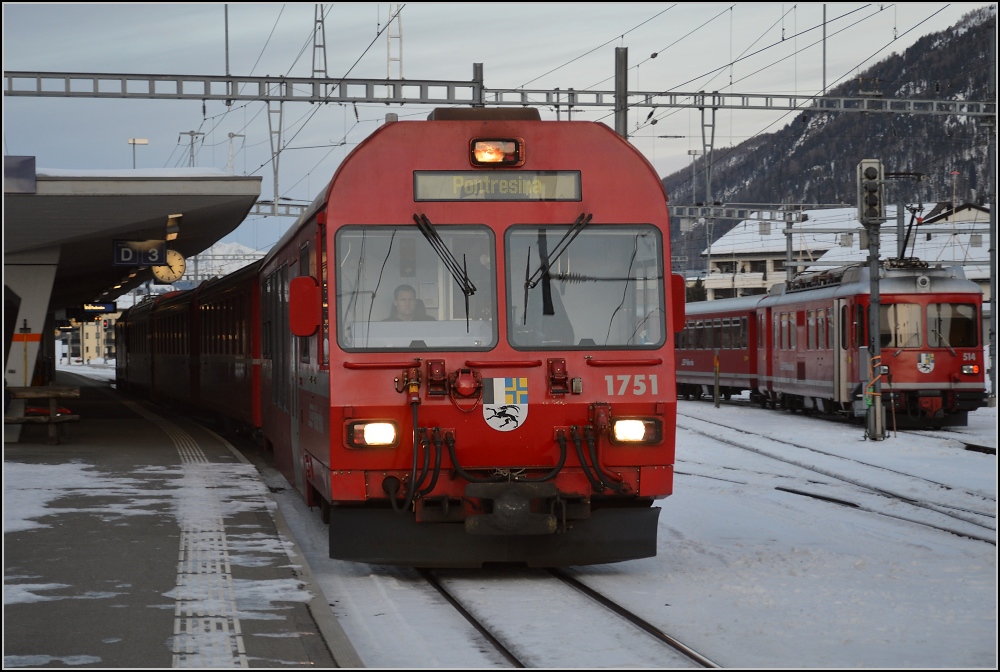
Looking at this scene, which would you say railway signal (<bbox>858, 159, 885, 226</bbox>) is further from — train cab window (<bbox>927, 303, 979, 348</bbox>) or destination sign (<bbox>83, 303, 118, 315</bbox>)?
destination sign (<bbox>83, 303, 118, 315</bbox>)

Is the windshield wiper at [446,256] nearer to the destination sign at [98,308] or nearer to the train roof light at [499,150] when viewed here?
the train roof light at [499,150]

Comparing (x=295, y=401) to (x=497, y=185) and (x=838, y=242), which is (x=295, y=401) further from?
(x=838, y=242)

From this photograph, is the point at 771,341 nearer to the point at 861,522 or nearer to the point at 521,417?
the point at 861,522

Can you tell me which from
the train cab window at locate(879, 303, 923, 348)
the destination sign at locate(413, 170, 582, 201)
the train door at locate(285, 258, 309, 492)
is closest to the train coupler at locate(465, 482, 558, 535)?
the destination sign at locate(413, 170, 582, 201)

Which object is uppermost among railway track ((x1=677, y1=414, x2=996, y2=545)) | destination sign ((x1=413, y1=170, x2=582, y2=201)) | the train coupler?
destination sign ((x1=413, y1=170, x2=582, y2=201))

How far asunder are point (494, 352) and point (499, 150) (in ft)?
4.63

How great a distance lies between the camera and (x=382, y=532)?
352 inches

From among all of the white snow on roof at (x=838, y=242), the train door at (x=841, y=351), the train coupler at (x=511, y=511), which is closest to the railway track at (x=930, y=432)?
the train door at (x=841, y=351)

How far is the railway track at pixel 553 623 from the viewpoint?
271 inches

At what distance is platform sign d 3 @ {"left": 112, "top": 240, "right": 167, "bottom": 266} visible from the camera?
23000mm

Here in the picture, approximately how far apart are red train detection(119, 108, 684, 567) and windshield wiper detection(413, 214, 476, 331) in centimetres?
1

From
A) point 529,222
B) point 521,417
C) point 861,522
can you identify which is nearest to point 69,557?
point 521,417

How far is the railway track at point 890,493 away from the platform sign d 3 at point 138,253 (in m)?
10.2

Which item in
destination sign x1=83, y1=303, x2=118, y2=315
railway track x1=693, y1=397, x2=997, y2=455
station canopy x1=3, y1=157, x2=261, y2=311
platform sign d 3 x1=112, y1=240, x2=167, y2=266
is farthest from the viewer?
destination sign x1=83, y1=303, x2=118, y2=315
